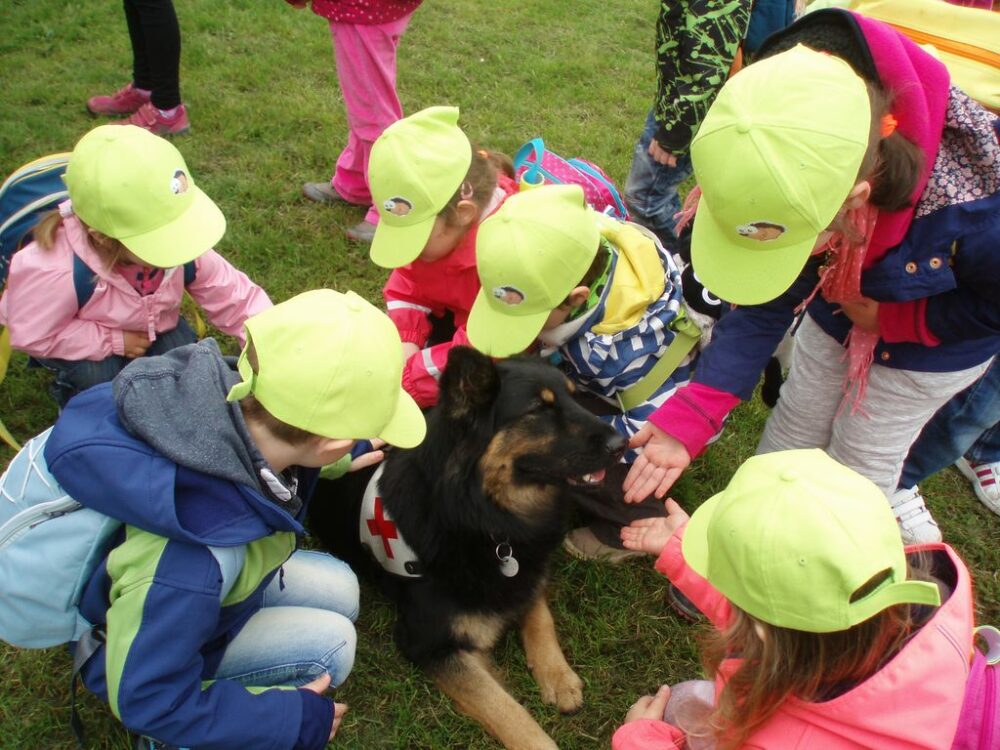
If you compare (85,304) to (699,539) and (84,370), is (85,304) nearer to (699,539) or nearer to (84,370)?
(84,370)

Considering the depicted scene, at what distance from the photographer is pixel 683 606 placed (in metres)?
3.29

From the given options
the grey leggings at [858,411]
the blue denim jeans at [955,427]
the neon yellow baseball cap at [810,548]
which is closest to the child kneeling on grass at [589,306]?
the grey leggings at [858,411]

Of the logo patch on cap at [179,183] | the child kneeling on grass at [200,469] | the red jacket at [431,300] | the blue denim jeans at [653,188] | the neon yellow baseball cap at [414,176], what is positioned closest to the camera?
the child kneeling on grass at [200,469]

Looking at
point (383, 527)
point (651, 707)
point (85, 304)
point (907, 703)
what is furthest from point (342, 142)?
point (907, 703)

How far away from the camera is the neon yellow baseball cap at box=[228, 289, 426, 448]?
2023mm

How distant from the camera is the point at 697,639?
315cm

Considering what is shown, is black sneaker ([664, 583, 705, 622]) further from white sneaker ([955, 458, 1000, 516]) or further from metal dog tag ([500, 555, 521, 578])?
white sneaker ([955, 458, 1000, 516])

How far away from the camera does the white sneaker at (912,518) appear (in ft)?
11.5

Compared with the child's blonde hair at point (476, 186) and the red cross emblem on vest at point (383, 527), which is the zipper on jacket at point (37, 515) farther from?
the child's blonde hair at point (476, 186)

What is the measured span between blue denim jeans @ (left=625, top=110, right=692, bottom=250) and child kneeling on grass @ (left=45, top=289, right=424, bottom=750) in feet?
9.62

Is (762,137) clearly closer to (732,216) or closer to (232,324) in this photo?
(732,216)

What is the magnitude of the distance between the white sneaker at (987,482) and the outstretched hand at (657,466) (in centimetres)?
186

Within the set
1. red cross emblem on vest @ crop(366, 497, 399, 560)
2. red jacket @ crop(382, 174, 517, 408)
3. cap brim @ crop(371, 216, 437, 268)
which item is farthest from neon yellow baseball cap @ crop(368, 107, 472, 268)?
red cross emblem on vest @ crop(366, 497, 399, 560)

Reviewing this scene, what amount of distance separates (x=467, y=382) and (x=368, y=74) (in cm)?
311
